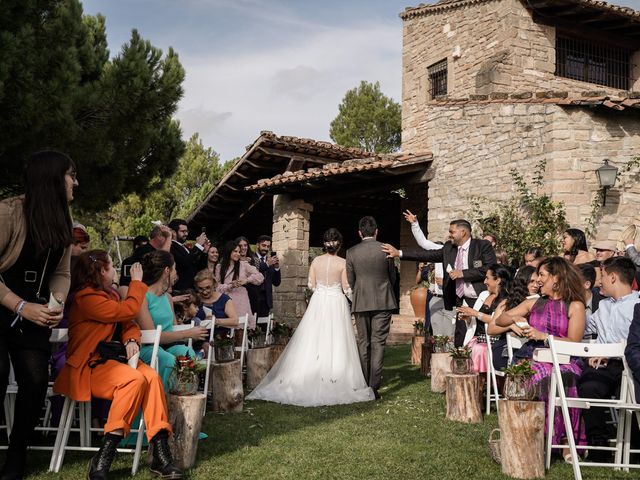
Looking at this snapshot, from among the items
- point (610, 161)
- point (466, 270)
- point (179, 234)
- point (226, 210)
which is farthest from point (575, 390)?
point (226, 210)

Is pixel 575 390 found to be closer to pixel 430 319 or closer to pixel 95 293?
pixel 95 293

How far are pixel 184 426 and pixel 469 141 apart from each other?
762 cm

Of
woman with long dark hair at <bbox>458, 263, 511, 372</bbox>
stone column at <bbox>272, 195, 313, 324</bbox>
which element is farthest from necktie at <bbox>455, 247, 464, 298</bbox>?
stone column at <bbox>272, 195, 313, 324</bbox>

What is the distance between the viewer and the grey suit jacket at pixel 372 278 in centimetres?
646

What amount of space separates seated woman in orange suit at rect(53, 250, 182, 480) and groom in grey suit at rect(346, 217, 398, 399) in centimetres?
301

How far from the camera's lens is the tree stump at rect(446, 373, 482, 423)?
5.19 meters

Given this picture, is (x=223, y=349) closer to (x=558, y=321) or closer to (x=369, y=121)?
(x=558, y=321)

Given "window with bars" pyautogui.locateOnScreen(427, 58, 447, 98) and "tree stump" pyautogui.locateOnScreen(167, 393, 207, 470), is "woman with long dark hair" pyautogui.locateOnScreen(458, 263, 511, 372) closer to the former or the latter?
"tree stump" pyautogui.locateOnScreen(167, 393, 207, 470)

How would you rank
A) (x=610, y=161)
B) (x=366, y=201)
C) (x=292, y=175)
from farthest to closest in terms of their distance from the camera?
(x=366, y=201), (x=292, y=175), (x=610, y=161)

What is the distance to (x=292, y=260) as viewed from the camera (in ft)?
39.7

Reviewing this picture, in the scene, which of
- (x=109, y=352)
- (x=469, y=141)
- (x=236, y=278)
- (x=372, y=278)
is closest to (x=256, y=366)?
(x=236, y=278)

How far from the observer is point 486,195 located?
995 cm

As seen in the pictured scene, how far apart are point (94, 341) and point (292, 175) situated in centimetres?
793

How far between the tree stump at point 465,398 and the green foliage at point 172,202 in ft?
62.0
